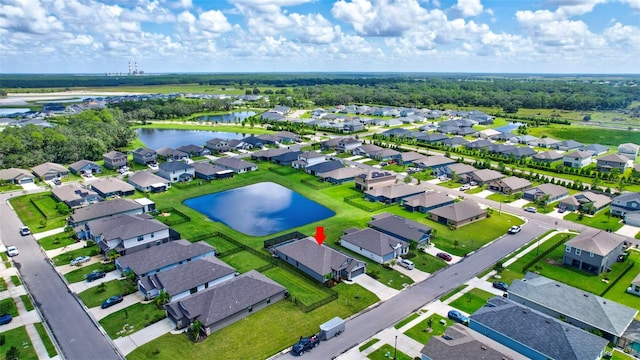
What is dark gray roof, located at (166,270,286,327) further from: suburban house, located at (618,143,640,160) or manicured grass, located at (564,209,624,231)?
suburban house, located at (618,143,640,160)

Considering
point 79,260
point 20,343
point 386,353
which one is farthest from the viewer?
point 79,260

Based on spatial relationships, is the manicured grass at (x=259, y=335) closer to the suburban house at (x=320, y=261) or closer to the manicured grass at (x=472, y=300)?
the suburban house at (x=320, y=261)

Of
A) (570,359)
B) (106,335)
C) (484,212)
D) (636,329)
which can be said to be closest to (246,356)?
(106,335)

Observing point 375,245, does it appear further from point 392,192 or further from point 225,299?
point 392,192

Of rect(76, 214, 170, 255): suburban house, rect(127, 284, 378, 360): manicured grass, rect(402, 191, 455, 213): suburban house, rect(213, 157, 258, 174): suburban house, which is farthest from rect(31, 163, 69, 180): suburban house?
rect(402, 191, 455, 213): suburban house

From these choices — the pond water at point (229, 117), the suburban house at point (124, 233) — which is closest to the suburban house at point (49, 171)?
the suburban house at point (124, 233)

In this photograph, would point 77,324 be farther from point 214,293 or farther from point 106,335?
point 214,293

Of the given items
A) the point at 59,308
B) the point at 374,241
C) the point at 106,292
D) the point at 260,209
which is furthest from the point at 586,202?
the point at 59,308
